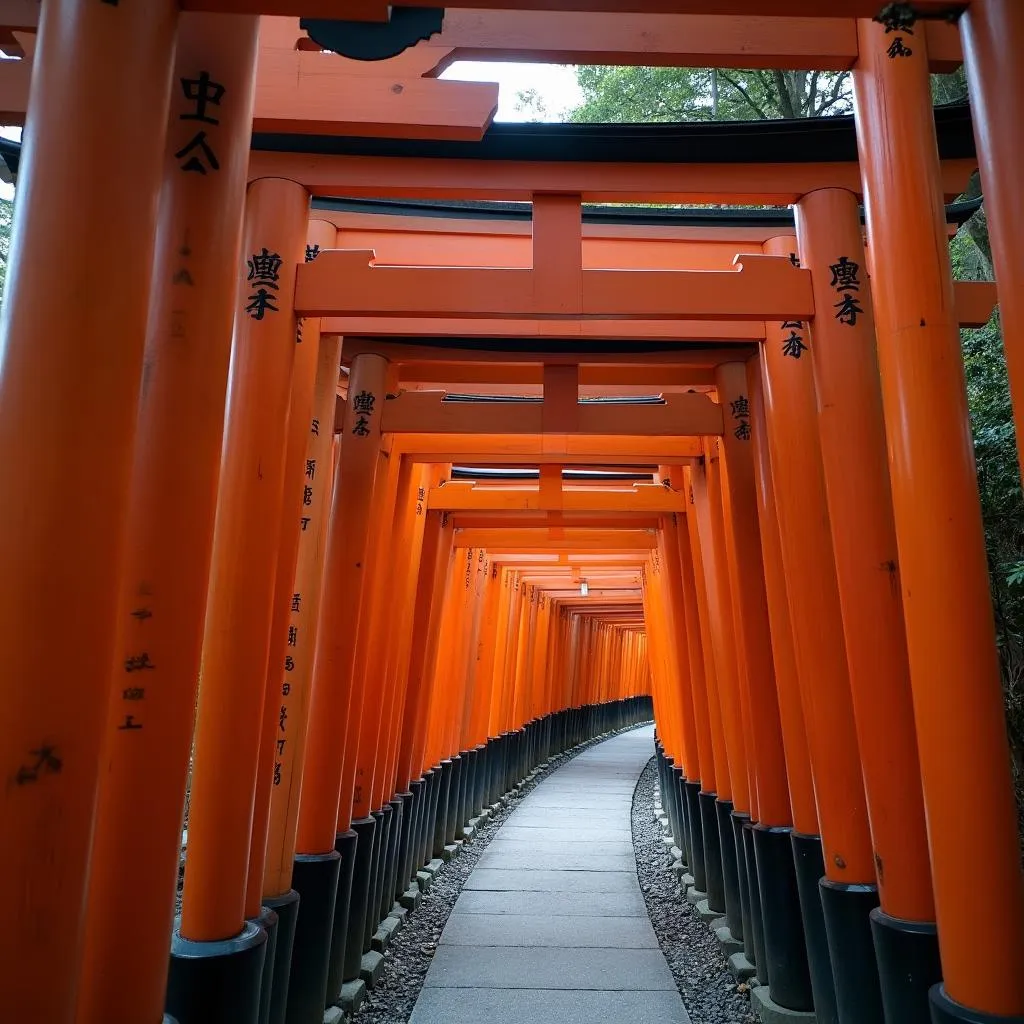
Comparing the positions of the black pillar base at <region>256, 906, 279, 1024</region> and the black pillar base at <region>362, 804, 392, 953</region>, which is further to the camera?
the black pillar base at <region>362, 804, 392, 953</region>

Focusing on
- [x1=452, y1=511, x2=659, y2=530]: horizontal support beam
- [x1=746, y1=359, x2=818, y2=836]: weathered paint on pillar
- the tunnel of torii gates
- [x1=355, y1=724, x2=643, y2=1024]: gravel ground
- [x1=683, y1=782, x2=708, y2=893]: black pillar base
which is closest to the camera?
the tunnel of torii gates

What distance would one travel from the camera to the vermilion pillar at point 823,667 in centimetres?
366

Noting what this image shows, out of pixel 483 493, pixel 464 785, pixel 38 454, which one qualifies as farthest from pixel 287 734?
pixel 464 785

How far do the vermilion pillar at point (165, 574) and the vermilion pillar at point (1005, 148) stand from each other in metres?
2.06

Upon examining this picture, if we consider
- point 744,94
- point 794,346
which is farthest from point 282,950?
point 744,94

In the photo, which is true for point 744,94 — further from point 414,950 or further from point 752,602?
point 414,950

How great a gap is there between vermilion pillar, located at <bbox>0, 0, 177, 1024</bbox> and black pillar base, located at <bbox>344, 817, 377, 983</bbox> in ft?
12.8

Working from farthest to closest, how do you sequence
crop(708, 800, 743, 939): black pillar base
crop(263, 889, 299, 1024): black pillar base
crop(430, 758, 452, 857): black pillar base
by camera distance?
crop(430, 758, 452, 857): black pillar base, crop(708, 800, 743, 939): black pillar base, crop(263, 889, 299, 1024): black pillar base

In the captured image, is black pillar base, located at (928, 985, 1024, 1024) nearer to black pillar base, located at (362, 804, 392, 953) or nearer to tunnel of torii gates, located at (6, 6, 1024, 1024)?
tunnel of torii gates, located at (6, 6, 1024, 1024)

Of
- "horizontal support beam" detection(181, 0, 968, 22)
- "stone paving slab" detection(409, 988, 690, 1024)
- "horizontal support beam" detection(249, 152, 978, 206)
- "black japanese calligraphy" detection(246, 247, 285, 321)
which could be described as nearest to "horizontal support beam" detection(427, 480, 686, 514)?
"stone paving slab" detection(409, 988, 690, 1024)

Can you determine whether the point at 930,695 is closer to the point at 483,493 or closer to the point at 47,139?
the point at 47,139

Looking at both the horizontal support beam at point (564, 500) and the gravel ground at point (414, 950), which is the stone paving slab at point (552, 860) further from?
the horizontal support beam at point (564, 500)

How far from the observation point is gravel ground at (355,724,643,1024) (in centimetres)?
539

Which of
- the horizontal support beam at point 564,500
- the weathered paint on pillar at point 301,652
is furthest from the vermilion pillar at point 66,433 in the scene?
the horizontal support beam at point 564,500
